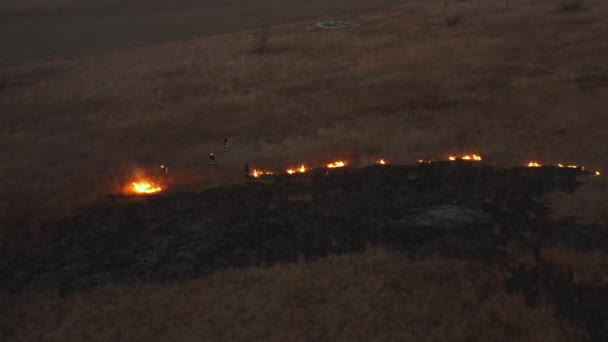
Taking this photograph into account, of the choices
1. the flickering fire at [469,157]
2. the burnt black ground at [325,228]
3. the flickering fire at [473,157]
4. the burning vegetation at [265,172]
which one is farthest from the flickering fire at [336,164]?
the flickering fire at [473,157]

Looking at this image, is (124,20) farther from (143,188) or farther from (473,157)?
(473,157)

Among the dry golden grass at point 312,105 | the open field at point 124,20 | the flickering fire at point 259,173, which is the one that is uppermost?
the flickering fire at point 259,173

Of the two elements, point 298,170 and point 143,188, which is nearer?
point 143,188

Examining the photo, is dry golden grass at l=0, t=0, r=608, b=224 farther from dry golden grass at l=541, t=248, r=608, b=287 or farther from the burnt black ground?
dry golden grass at l=541, t=248, r=608, b=287

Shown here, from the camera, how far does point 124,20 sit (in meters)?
59.2

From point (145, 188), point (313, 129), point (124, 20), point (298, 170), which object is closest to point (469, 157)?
point (298, 170)

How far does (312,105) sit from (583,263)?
1426 centimetres

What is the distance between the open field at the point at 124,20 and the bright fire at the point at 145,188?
29823 millimetres

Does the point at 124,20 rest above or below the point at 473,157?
below

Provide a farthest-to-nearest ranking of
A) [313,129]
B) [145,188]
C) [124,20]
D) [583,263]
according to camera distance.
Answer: [124,20] < [313,129] < [145,188] < [583,263]

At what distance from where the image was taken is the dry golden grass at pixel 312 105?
56.3ft

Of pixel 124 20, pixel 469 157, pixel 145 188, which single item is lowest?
pixel 124 20

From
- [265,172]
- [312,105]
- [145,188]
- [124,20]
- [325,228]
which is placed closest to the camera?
[325,228]

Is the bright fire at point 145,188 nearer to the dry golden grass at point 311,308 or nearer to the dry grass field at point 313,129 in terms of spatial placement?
the dry grass field at point 313,129
